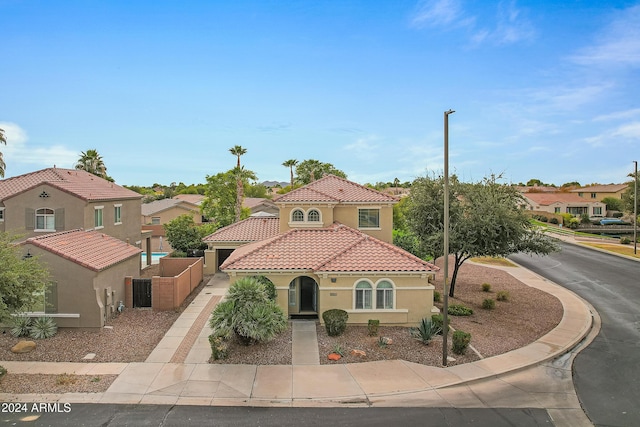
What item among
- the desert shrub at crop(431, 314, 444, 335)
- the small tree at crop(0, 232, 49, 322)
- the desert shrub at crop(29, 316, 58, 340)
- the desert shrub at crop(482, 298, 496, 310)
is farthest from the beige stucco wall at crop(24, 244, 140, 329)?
the desert shrub at crop(482, 298, 496, 310)

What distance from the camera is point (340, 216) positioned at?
26.4 metres

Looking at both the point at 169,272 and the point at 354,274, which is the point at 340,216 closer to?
the point at 354,274

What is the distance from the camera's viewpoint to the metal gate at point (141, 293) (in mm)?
22469

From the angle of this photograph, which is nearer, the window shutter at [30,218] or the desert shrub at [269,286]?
the desert shrub at [269,286]

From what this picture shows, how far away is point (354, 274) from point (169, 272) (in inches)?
638

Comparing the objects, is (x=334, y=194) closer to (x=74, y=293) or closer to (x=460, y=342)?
(x=460, y=342)

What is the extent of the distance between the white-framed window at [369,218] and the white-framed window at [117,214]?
1732 cm

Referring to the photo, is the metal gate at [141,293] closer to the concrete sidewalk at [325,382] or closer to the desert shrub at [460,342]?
the concrete sidewalk at [325,382]

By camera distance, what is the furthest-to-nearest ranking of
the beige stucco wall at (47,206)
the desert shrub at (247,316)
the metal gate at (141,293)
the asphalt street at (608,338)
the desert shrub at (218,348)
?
the beige stucco wall at (47,206) < the metal gate at (141,293) < the desert shrub at (247,316) < the desert shrub at (218,348) < the asphalt street at (608,338)

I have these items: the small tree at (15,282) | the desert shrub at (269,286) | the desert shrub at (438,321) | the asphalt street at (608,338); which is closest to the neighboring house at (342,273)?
the desert shrub at (269,286)

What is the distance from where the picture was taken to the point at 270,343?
17234 millimetres

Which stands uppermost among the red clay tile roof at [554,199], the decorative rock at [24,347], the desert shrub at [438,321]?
the red clay tile roof at [554,199]

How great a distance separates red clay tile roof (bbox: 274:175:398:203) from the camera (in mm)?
25203

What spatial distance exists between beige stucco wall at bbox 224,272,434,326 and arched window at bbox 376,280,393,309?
8.4 inches
